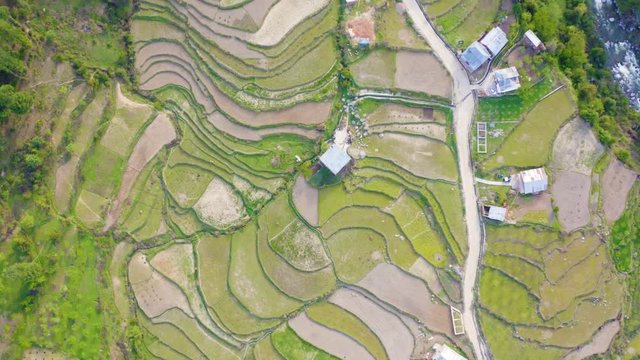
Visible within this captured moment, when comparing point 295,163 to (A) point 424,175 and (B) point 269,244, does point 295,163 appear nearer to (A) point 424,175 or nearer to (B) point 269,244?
(B) point 269,244

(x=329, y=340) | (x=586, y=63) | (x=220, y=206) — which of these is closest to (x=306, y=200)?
(x=220, y=206)

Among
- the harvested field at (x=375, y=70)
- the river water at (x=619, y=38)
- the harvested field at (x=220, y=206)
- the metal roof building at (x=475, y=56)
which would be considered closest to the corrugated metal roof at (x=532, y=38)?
the metal roof building at (x=475, y=56)

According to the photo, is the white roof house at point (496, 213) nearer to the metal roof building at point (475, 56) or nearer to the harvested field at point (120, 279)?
the metal roof building at point (475, 56)

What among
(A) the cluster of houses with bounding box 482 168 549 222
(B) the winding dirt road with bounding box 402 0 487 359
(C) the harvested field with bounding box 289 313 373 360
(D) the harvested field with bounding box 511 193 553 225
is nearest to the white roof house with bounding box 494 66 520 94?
(B) the winding dirt road with bounding box 402 0 487 359

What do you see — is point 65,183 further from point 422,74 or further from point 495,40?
point 495,40

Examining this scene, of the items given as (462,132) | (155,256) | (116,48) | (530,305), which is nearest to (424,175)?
(462,132)

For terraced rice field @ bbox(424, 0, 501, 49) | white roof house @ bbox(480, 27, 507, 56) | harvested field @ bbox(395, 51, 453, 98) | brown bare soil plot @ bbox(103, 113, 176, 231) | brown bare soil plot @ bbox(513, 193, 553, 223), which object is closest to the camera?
brown bare soil plot @ bbox(513, 193, 553, 223)

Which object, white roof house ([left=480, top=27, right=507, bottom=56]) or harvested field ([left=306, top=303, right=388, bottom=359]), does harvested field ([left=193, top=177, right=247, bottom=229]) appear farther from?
white roof house ([left=480, top=27, right=507, bottom=56])
